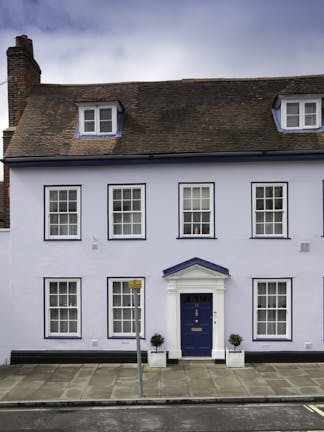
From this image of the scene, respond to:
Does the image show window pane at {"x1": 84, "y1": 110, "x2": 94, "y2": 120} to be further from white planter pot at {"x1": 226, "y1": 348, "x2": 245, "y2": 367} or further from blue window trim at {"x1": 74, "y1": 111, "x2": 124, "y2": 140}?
white planter pot at {"x1": 226, "y1": 348, "x2": 245, "y2": 367}

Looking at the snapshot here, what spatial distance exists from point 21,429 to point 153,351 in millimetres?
5287

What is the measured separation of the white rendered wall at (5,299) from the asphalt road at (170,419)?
13.6 ft

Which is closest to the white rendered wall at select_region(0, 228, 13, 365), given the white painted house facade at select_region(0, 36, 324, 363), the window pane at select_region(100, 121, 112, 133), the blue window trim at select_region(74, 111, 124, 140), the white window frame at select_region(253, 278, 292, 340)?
the white painted house facade at select_region(0, 36, 324, 363)

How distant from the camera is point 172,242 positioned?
14688 millimetres

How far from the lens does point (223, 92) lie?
16.8 metres

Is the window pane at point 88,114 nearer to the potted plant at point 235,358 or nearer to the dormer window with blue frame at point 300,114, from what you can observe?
the dormer window with blue frame at point 300,114

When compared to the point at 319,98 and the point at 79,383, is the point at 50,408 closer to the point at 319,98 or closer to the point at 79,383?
the point at 79,383

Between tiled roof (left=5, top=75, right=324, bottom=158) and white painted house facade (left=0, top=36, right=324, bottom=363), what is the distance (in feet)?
0.27

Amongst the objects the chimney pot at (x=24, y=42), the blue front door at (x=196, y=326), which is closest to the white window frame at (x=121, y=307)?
the blue front door at (x=196, y=326)

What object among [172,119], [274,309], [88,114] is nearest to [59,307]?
[88,114]

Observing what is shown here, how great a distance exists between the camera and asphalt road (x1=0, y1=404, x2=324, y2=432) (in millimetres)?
9609

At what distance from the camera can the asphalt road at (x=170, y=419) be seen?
9.61m

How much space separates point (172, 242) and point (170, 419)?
5.97m

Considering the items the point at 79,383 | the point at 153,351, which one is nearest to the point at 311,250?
the point at 153,351
